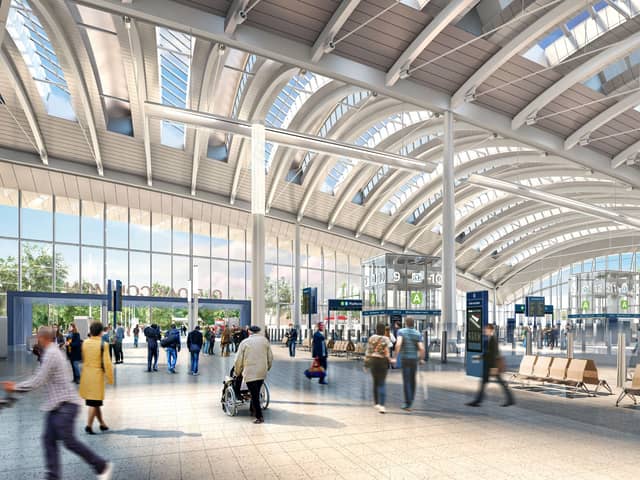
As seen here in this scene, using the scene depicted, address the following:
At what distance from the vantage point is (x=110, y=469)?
5.77 meters

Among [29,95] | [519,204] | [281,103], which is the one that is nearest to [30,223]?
[29,95]

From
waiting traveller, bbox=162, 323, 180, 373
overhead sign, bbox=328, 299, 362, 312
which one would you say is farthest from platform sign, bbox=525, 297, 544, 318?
waiting traveller, bbox=162, 323, 180, 373

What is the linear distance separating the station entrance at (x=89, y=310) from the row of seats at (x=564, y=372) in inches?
771

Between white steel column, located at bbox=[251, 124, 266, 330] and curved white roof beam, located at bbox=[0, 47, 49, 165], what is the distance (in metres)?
12.5

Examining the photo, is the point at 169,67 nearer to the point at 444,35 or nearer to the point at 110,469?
the point at 444,35

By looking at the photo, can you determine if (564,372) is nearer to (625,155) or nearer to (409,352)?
(409,352)

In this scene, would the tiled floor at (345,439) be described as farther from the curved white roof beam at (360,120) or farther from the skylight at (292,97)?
the curved white roof beam at (360,120)

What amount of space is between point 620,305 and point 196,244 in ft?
95.6

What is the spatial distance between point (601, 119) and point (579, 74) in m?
4.84

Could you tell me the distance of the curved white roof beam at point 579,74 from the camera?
16.6 metres

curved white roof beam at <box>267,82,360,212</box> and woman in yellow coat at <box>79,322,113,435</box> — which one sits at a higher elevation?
curved white roof beam at <box>267,82,360,212</box>

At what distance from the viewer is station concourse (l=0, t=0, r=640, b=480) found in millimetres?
7164

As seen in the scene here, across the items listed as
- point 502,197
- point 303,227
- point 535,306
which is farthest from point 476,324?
point 502,197

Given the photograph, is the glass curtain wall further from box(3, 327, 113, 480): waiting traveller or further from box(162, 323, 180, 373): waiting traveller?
box(3, 327, 113, 480): waiting traveller
